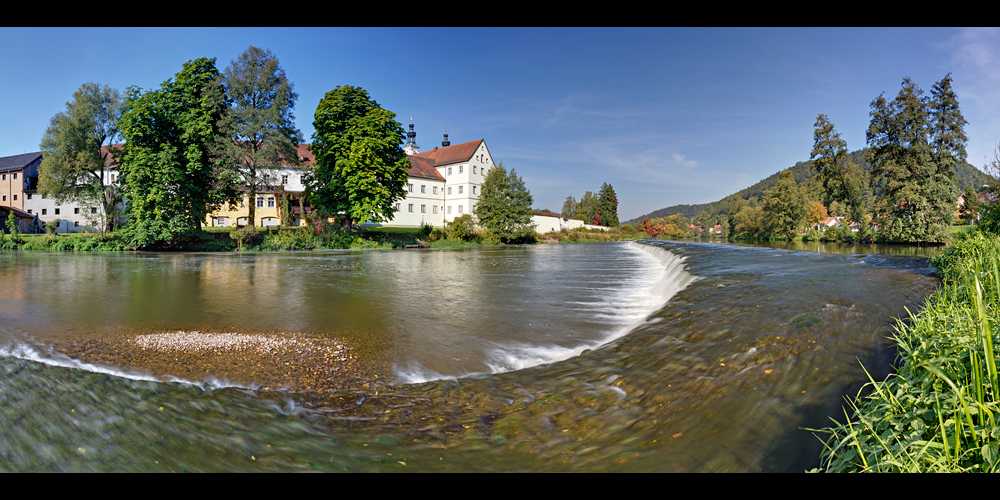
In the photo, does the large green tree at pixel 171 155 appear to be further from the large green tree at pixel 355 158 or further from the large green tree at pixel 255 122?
the large green tree at pixel 355 158

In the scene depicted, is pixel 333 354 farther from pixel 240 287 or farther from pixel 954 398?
pixel 240 287

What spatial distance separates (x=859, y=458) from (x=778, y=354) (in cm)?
253

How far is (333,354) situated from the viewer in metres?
5.51

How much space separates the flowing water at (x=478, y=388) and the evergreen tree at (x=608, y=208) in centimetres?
7841

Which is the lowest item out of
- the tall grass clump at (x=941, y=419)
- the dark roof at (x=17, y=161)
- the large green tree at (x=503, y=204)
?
the tall grass clump at (x=941, y=419)

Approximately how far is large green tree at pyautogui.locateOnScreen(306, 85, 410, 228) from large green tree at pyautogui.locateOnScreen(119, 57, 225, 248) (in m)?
7.15

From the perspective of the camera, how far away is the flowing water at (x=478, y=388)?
294 centimetres

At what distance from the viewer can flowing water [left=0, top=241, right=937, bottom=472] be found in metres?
2.94

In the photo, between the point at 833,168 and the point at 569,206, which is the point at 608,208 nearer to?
the point at 569,206

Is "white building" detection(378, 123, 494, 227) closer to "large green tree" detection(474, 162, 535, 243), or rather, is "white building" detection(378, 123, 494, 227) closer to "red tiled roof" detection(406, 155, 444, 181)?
"red tiled roof" detection(406, 155, 444, 181)

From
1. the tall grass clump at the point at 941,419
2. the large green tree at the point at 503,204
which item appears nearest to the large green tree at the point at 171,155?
the large green tree at the point at 503,204

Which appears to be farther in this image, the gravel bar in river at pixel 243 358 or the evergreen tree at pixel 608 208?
the evergreen tree at pixel 608 208

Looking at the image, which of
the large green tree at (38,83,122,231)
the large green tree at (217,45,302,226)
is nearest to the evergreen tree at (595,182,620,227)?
the large green tree at (217,45,302,226)
